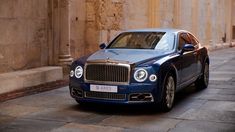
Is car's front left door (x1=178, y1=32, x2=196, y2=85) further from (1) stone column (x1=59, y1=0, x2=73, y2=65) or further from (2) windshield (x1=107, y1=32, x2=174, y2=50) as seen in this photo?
(1) stone column (x1=59, y1=0, x2=73, y2=65)

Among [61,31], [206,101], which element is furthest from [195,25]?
[206,101]

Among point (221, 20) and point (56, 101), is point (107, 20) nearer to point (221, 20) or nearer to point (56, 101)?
point (56, 101)

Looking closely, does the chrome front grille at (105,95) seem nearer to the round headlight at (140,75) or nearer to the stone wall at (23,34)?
the round headlight at (140,75)

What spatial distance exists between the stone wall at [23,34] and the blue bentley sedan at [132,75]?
250 cm

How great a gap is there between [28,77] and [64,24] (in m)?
2.39

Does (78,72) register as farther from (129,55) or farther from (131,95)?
(131,95)

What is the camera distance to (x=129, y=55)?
844cm

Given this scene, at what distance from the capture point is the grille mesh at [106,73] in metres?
7.89

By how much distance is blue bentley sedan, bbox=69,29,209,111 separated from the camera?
25.8 feet

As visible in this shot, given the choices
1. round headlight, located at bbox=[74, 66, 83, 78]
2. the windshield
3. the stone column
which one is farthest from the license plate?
the stone column

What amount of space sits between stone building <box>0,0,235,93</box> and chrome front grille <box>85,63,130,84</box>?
290 centimetres

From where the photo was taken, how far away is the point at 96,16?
14258 mm

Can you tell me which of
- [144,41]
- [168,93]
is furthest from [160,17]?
[168,93]

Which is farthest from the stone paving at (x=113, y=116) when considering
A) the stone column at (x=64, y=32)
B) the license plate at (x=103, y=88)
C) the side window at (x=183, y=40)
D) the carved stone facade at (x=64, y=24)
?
the stone column at (x=64, y=32)
